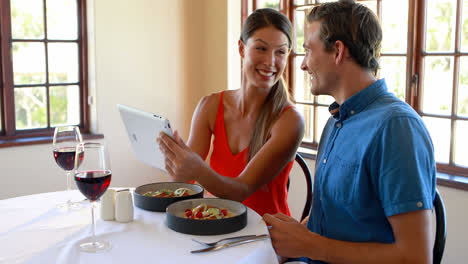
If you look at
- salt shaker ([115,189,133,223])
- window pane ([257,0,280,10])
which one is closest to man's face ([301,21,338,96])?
salt shaker ([115,189,133,223])

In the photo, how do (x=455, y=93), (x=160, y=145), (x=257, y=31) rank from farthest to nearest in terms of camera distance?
(x=455, y=93) < (x=257, y=31) < (x=160, y=145)

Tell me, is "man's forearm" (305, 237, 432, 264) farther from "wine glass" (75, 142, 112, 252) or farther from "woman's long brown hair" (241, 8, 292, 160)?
"woman's long brown hair" (241, 8, 292, 160)

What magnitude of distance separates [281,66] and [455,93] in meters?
1.17

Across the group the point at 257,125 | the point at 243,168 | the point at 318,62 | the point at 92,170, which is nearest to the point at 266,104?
the point at 257,125

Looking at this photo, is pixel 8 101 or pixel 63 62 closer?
pixel 8 101

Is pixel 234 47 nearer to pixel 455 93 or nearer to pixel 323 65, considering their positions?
pixel 455 93

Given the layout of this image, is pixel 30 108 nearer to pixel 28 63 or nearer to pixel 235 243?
pixel 28 63

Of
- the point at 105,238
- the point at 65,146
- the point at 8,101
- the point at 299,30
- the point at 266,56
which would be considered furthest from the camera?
the point at 299,30

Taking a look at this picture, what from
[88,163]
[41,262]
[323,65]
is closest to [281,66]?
[323,65]

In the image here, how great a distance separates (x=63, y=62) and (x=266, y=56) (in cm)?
202

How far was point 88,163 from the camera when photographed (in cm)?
114

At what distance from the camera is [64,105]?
3555 mm

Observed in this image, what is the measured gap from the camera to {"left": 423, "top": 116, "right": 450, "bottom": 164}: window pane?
273 centimetres

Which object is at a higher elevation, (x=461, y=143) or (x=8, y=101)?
(x=8, y=101)
